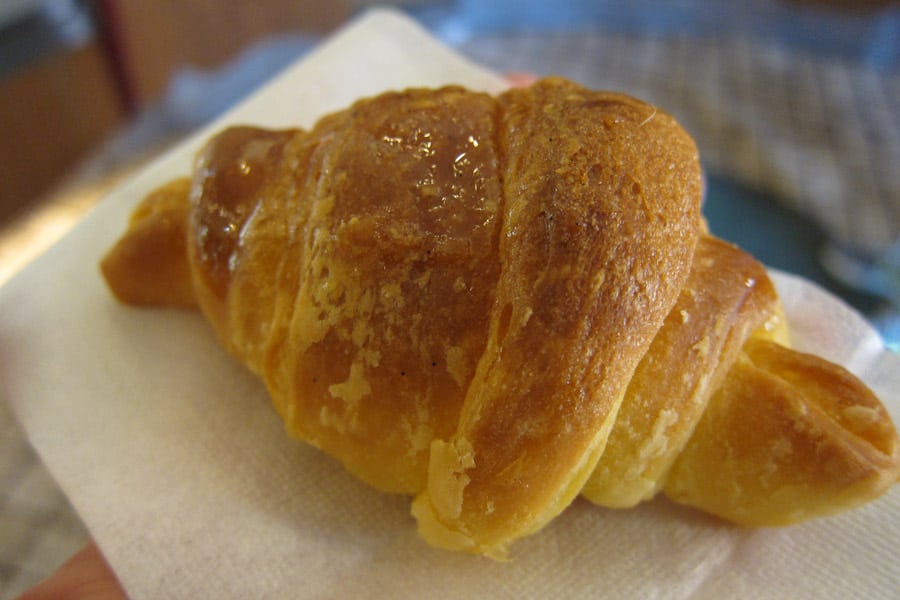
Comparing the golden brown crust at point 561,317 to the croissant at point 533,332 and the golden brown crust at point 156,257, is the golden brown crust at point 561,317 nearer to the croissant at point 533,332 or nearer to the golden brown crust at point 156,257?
the croissant at point 533,332

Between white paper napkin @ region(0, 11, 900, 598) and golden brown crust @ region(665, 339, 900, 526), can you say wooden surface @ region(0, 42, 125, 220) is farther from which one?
golden brown crust @ region(665, 339, 900, 526)

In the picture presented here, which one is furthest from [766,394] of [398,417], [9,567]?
[9,567]

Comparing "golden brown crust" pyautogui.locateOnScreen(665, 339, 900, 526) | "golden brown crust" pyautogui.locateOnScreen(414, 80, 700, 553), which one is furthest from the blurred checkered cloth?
"golden brown crust" pyautogui.locateOnScreen(414, 80, 700, 553)

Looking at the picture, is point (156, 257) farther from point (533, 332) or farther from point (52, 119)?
point (52, 119)

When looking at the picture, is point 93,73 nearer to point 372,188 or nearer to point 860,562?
point 372,188

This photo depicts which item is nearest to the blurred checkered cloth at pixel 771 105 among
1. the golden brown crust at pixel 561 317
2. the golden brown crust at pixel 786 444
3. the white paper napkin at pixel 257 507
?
the white paper napkin at pixel 257 507

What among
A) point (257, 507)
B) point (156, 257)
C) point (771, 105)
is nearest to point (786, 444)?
point (257, 507)
